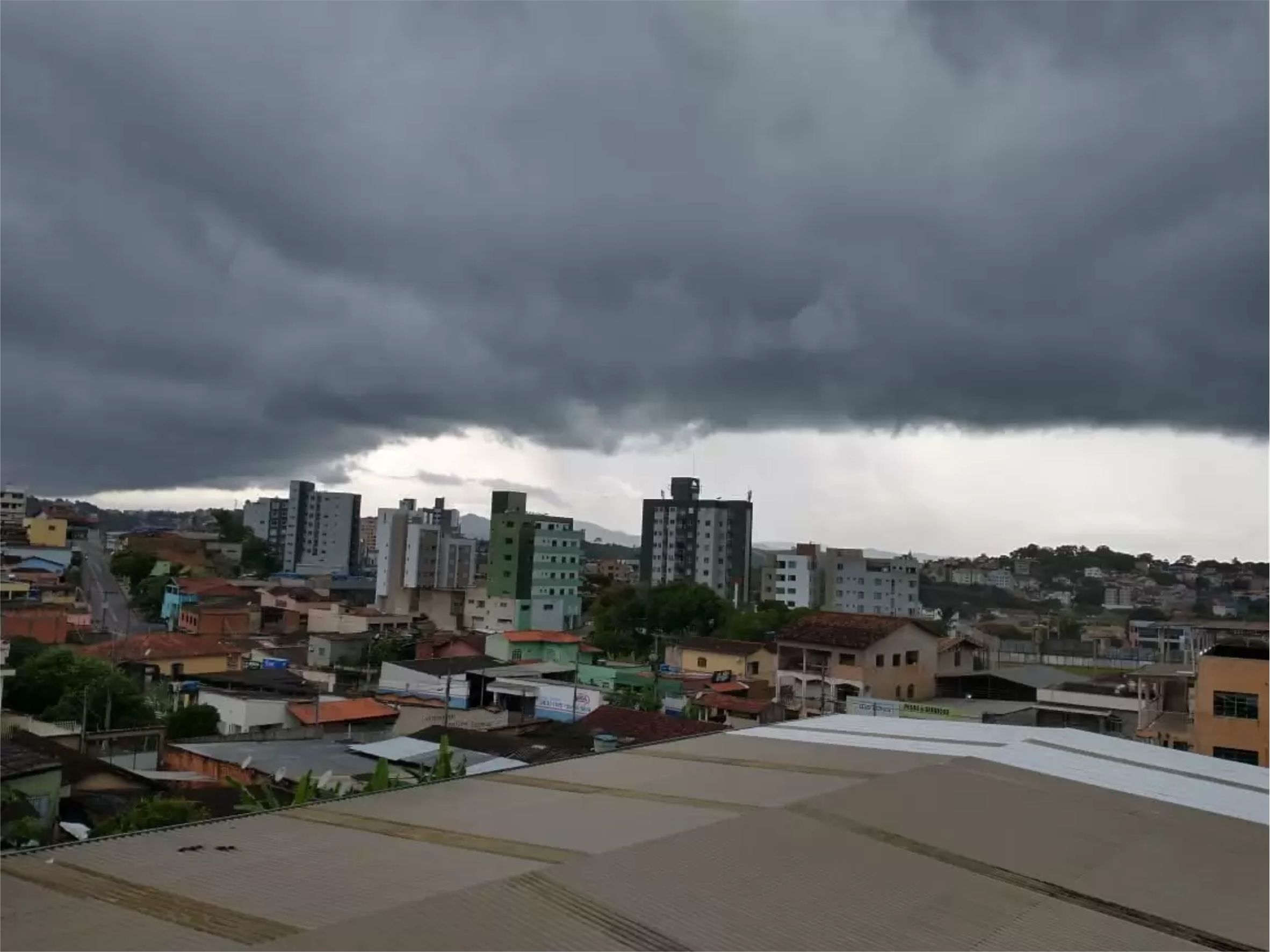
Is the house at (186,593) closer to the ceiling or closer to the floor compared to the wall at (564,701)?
closer to the ceiling

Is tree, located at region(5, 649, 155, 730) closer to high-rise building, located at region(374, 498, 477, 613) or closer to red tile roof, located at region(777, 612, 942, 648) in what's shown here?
red tile roof, located at region(777, 612, 942, 648)

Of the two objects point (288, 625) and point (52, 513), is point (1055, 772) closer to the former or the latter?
point (288, 625)

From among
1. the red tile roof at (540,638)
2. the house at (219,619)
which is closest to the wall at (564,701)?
the red tile roof at (540,638)

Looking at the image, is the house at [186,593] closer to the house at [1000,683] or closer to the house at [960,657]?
the house at [960,657]

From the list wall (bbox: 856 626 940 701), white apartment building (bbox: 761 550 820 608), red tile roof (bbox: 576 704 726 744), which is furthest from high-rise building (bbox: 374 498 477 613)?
red tile roof (bbox: 576 704 726 744)

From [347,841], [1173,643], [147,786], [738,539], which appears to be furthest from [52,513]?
[347,841]

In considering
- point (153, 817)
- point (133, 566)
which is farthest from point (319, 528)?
point (153, 817)
